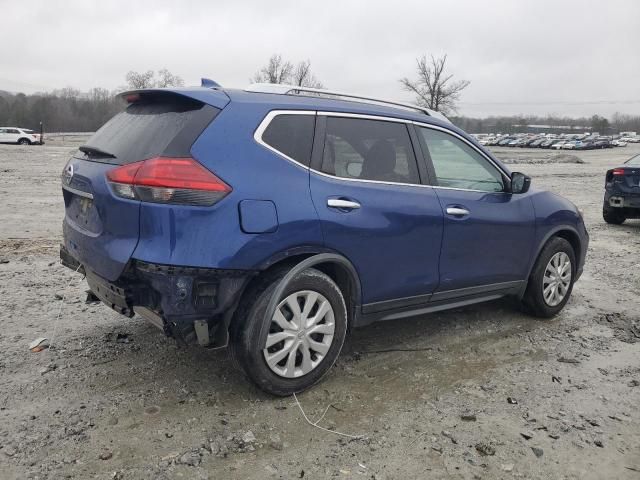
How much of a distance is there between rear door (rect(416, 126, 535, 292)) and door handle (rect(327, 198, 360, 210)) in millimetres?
839

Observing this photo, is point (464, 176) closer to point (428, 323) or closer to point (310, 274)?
point (428, 323)

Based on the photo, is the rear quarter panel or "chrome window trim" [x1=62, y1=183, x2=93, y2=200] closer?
the rear quarter panel

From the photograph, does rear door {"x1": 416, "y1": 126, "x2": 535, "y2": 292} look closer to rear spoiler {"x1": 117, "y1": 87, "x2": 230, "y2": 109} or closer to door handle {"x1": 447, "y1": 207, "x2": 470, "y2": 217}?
door handle {"x1": 447, "y1": 207, "x2": 470, "y2": 217}

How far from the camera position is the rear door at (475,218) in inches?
164

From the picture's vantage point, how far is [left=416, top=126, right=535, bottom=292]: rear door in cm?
417

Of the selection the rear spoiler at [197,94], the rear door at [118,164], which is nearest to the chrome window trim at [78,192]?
the rear door at [118,164]

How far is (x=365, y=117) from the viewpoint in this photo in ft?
12.7

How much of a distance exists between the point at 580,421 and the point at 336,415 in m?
1.46

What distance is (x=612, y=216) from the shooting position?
10961 millimetres

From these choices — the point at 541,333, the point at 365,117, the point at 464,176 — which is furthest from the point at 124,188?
the point at 541,333

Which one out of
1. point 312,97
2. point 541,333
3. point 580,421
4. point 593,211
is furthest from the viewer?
point 593,211

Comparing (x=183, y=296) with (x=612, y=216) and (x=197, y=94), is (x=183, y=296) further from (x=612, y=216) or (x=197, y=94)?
(x=612, y=216)

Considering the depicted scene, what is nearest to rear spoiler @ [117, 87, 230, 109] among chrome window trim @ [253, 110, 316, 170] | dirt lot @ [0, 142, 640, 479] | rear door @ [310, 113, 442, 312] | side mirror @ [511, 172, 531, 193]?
chrome window trim @ [253, 110, 316, 170]

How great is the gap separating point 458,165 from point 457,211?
0.43 m
